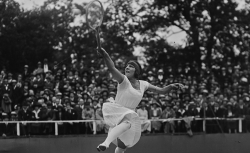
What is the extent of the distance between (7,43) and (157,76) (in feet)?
26.3

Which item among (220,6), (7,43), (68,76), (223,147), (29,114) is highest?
(220,6)

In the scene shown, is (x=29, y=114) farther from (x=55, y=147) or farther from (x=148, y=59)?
(x=148, y=59)

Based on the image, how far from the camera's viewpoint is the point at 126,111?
386 inches

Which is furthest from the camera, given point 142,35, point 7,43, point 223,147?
point 142,35

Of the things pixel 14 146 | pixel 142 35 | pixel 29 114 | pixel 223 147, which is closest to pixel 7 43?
pixel 142 35

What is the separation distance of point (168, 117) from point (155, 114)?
18.1 inches

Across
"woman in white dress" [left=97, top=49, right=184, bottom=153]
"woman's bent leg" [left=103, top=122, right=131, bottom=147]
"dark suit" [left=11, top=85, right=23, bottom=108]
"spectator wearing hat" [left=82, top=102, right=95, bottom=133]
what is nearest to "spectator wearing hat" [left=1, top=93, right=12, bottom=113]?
"dark suit" [left=11, top=85, right=23, bottom=108]

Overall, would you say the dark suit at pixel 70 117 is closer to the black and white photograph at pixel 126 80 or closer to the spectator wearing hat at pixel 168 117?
the black and white photograph at pixel 126 80

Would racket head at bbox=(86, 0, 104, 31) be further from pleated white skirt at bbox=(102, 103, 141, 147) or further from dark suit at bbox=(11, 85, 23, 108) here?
dark suit at bbox=(11, 85, 23, 108)

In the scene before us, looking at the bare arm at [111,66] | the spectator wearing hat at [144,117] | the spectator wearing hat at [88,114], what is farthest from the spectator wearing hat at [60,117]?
the bare arm at [111,66]

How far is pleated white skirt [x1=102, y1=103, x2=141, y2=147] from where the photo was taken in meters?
9.77

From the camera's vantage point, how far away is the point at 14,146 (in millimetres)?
14133

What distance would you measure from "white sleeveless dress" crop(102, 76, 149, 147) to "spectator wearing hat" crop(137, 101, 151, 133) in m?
5.63

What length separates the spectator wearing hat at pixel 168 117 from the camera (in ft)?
52.8
